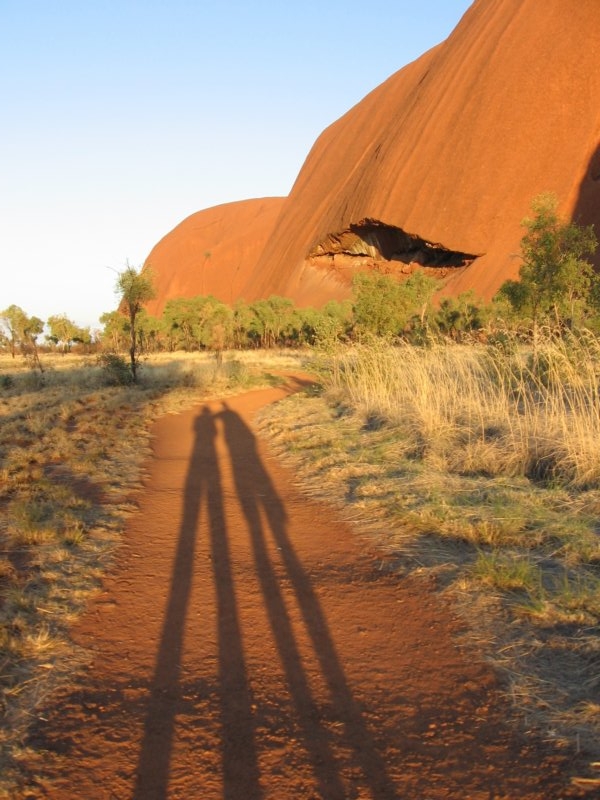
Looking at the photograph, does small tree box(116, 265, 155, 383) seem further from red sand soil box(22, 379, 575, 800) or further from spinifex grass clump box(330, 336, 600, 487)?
red sand soil box(22, 379, 575, 800)

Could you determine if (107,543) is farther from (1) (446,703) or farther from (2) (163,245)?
(2) (163,245)

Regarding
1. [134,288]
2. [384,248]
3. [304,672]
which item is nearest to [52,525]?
[304,672]

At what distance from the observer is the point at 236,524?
4895mm

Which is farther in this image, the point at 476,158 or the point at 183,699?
the point at 476,158

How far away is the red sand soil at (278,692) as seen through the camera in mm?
1993

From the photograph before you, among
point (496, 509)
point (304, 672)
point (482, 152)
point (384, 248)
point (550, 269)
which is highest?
point (482, 152)

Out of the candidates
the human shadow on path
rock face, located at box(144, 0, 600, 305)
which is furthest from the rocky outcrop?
the human shadow on path

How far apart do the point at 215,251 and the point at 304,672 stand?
296ft

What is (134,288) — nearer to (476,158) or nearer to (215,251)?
(476,158)

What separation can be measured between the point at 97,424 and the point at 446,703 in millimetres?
8902

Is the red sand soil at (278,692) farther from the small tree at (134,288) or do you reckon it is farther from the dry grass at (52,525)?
the small tree at (134,288)

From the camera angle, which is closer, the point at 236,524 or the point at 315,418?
the point at 236,524

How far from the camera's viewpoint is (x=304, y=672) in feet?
8.68

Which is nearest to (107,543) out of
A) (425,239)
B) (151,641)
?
(151,641)
